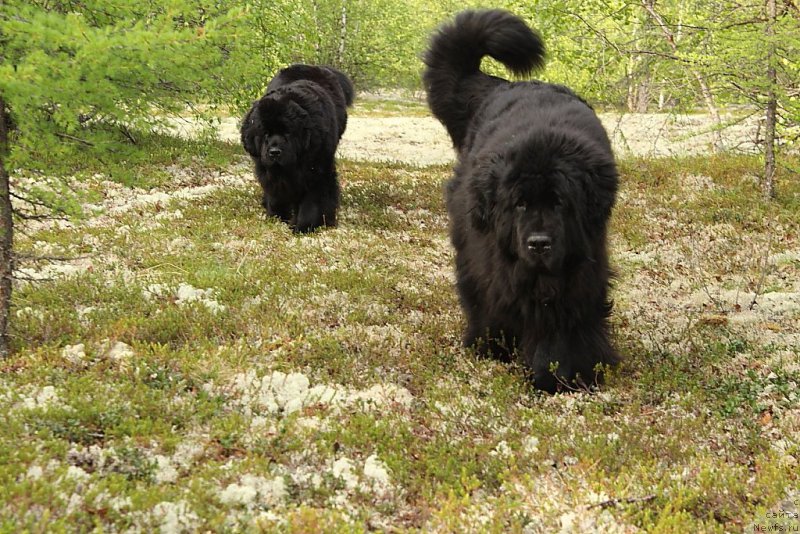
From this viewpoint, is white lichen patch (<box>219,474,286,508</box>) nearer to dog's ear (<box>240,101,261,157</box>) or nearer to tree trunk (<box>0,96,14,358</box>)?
tree trunk (<box>0,96,14,358</box>)

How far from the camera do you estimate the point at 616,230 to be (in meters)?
10.5

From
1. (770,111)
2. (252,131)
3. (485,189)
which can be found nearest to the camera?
(485,189)

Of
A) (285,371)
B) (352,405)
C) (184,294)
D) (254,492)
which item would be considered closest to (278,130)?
(184,294)

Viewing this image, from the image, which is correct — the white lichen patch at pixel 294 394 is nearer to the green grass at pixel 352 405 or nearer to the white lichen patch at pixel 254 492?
the green grass at pixel 352 405

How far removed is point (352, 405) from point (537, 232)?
5.96 feet

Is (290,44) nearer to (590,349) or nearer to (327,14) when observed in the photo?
(590,349)

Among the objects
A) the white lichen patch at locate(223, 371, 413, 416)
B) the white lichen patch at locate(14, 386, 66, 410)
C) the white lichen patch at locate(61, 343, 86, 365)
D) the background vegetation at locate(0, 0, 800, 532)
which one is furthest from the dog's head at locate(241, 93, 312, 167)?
the white lichen patch at locate(14, 386, 66, 410)

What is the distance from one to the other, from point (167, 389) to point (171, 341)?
1.03m

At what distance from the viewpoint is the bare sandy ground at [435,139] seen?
18188 millimetres

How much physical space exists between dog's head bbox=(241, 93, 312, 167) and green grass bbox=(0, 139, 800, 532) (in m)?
1.53

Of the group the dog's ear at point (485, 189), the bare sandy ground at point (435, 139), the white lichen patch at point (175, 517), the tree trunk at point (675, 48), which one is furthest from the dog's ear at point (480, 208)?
the bare sandy ground at point (435, 139)

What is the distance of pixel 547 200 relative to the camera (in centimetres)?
473

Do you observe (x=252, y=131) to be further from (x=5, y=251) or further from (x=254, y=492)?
(x=254, y=492)

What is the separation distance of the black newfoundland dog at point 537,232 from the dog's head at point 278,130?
3.85 meters
